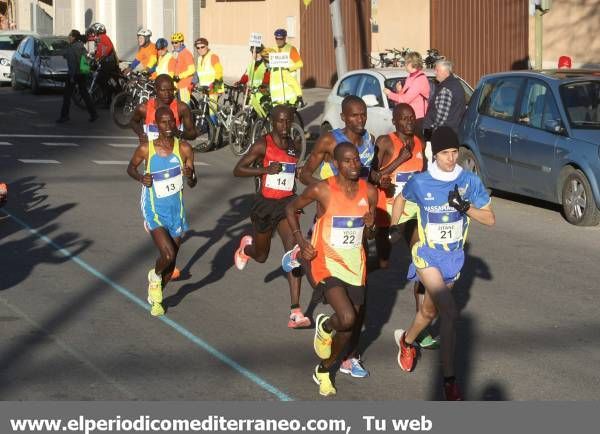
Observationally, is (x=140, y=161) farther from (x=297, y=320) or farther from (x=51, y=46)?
(x=51, y=46)

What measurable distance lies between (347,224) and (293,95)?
12792 mm

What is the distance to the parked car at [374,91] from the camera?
2003 cm

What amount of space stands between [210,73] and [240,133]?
57.9 inches

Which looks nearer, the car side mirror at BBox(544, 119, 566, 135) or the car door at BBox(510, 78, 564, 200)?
the car side mirror at BBox(544, 119, 566, 135)

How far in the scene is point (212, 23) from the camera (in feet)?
146

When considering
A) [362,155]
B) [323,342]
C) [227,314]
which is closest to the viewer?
[323,342]

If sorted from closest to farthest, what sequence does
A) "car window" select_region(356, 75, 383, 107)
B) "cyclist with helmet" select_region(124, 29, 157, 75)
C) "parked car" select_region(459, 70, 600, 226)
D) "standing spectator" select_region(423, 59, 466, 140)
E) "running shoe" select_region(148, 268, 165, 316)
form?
1. "running shoe" select_region(148, 268, 165, 316)
2. "parked car" select_region(459, 70, 600, 226)
3. "standing spectator" select_region(423, 59, 466, 140)
4. "car window" select_region(356, 75, 383, 107)
5. "cyclist with helmet" select_region(124, 29, 157, 75)

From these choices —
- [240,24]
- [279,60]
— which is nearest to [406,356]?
[279,60]

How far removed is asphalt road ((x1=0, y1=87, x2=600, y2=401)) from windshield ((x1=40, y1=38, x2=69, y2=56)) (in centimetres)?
1854

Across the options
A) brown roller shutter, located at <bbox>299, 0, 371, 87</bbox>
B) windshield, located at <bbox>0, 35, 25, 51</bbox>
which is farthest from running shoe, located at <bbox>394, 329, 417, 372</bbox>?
windshield, located at <bbox>0, 35, 25, 51</bbox>

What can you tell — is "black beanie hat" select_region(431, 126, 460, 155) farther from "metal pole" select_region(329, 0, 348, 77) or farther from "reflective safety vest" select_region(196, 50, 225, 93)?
"metal pole" select_region(329, 0, 348, 77)

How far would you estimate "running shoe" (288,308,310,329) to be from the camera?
1061 centimetres

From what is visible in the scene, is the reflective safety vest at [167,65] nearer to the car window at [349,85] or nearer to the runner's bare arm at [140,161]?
the car window at [349,85]

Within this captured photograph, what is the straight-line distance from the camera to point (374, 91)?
20.4m
